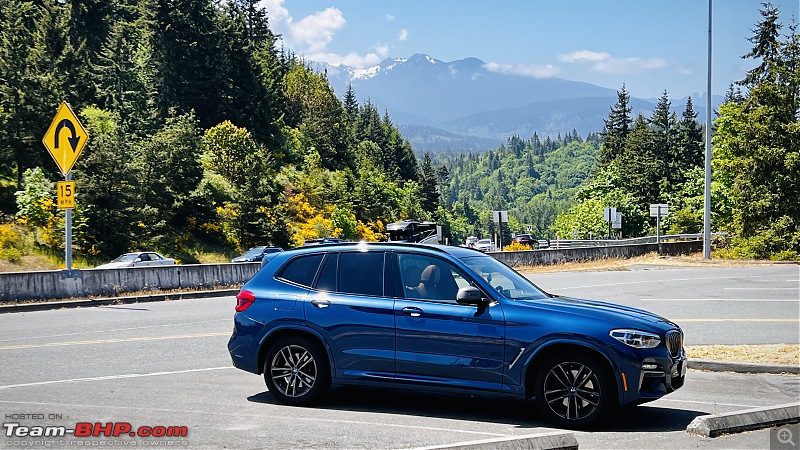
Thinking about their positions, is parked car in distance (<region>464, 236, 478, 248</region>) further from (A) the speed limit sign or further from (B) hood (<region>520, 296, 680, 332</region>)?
(B) hood (<region>520, 296, 680, 332</region>)

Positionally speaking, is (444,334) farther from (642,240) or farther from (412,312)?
(642,240)

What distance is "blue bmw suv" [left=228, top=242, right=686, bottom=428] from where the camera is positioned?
809 centimetres

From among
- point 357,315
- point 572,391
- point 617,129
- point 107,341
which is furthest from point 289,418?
point 617,129

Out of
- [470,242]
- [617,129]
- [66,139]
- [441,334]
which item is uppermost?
[617,129]

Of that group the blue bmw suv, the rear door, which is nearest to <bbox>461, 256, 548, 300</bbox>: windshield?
the blue bmw suv

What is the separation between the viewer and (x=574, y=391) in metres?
8.13

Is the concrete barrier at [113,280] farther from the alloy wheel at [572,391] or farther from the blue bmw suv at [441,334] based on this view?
the alloy wheel at [572,391]

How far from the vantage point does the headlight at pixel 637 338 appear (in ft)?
26.3

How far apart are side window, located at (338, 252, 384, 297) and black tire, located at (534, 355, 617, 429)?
2005mm

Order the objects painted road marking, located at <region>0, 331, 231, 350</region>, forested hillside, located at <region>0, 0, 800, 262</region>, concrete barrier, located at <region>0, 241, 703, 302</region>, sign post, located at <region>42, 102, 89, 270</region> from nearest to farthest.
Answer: painted road marking, located at <region>0, 331, 231, 350</region>
concrete barrier, located at <region>0, 241, 703, 302</region>
sign post, located at <region>42, 102, 89, 270</region>
forested hillside, located at <region>0, 0, 800, 262</region>

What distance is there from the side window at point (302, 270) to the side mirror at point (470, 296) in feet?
6.20

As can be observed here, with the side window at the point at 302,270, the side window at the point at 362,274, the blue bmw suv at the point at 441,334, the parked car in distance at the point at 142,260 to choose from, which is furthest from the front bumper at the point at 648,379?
the parked car in distance at the point at 142,260

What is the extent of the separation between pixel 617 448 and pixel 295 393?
356 cm

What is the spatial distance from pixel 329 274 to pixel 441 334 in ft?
5.23
